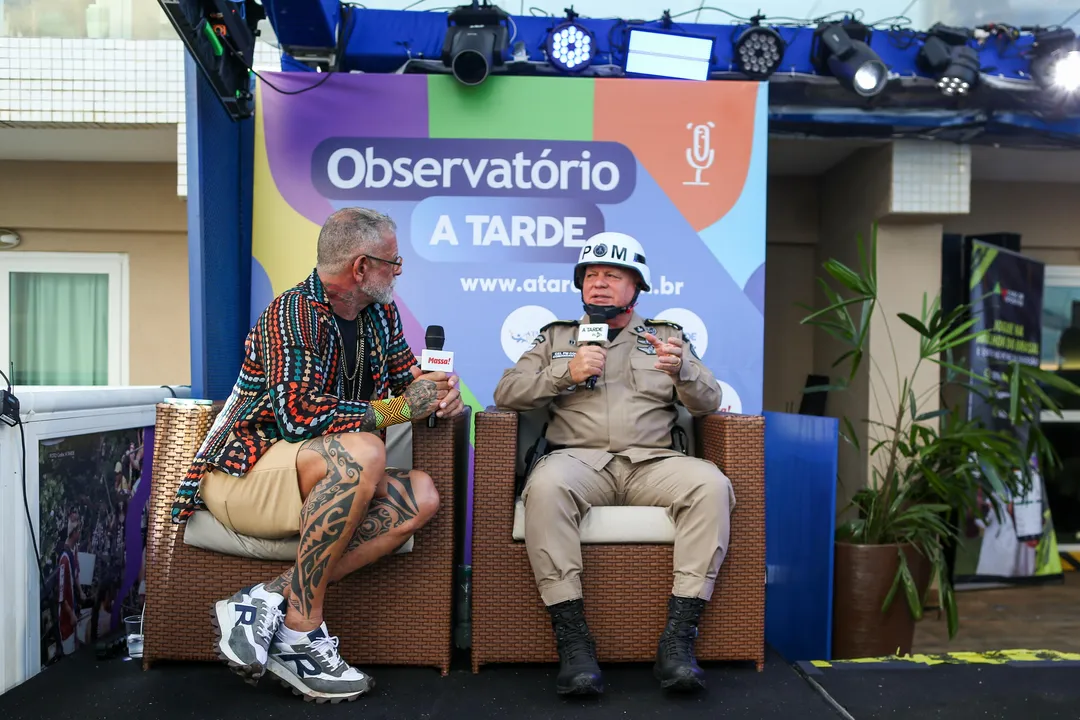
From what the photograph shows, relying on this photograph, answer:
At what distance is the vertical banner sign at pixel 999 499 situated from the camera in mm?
4953

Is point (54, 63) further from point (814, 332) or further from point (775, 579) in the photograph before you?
point (814, 332)

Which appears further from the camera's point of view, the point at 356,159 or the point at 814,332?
the point at 814,332

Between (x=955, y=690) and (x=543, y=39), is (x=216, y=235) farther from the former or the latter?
(x=955, y=690)

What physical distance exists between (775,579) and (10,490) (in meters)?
2.46

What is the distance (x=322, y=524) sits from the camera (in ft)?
6.94

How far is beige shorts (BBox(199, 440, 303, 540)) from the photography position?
2160 millimetres

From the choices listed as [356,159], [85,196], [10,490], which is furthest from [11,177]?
[10,490]

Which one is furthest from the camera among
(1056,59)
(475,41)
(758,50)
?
(1056,59)

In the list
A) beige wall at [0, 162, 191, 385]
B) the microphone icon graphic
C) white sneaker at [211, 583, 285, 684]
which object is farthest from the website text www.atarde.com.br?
beige wall at [0, 162, 191, 385]

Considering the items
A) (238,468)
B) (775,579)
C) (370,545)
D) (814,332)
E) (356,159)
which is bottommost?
(775,579)

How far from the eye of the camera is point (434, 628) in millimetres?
2357

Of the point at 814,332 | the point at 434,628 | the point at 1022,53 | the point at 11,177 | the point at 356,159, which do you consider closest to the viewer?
the point at 434,628

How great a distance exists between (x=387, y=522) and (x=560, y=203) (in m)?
1.96

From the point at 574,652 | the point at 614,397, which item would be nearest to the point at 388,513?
the point at 574,652
